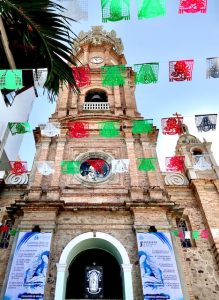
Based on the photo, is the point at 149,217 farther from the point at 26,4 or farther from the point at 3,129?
the point at 26,4

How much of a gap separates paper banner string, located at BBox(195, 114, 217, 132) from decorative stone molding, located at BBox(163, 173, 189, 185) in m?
5.43

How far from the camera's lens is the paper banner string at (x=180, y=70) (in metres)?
9.62

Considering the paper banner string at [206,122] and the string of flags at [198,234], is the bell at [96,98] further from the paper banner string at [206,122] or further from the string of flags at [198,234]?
the string of flags at [198,234]

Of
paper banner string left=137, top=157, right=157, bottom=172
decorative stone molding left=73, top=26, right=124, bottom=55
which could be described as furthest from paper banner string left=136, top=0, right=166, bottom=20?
decorative stone molding left=73, top=26, right=124, bottom=55

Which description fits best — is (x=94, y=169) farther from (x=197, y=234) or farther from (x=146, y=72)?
(x=146, y=72)

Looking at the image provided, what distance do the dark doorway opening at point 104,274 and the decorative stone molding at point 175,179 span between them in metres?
5.80

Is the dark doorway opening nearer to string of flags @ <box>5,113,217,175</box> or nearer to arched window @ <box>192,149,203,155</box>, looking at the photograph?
string of flags @ <box>5,113,217,175</box>

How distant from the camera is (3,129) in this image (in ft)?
32.8

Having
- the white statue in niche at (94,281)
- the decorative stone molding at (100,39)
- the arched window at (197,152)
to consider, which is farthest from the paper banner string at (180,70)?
the decorative stone molding at (100,39)

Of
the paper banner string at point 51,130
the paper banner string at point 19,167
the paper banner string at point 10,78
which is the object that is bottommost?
the paper banner string at point 10,78

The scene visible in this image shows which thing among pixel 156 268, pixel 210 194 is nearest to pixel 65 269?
pixel 156 268

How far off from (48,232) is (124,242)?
9.62ft

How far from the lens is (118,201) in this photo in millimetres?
12828

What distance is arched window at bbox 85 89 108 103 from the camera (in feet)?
66.3
